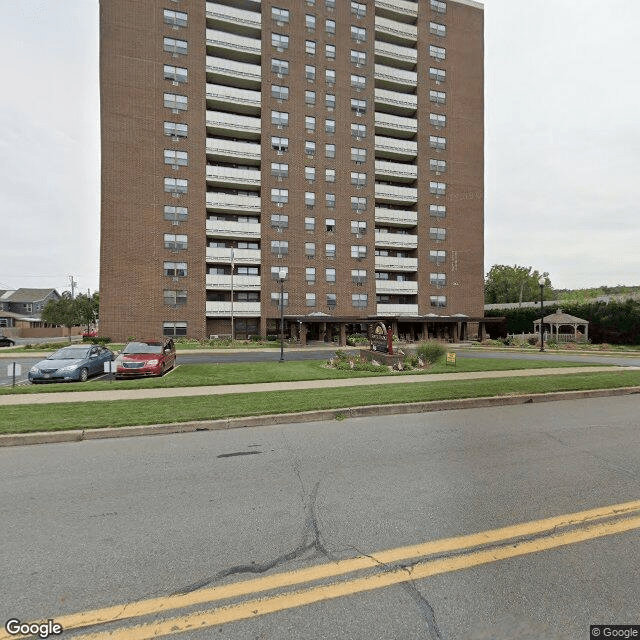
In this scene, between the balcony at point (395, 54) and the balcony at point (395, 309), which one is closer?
the balcony at point (395, 309)

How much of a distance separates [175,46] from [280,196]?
717 inches

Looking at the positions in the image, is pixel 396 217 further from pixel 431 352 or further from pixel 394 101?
pixel 431 352

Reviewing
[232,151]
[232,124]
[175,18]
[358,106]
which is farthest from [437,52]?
[175,18]

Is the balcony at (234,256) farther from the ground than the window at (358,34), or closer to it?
closer to it

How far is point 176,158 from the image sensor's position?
39.5 metres

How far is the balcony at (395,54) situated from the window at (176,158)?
2675 centimetres

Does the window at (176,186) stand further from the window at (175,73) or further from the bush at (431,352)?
the bush at (431,352)

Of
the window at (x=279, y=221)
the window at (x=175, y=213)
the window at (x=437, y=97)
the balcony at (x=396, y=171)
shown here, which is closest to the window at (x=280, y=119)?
the window at (x=279, y=221)

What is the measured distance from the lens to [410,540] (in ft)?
11.5

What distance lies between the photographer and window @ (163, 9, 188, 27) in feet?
129

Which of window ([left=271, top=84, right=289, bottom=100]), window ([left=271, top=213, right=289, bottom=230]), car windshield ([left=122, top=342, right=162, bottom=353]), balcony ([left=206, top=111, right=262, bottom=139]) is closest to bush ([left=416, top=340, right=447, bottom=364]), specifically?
car windshield ([left=122, top=342, right=162, bottom=353])

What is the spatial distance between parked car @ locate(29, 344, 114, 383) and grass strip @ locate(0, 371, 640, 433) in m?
4.88

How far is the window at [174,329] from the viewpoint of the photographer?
38750mm

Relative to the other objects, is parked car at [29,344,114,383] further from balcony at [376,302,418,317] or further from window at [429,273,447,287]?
window at [429,273,447,287]
